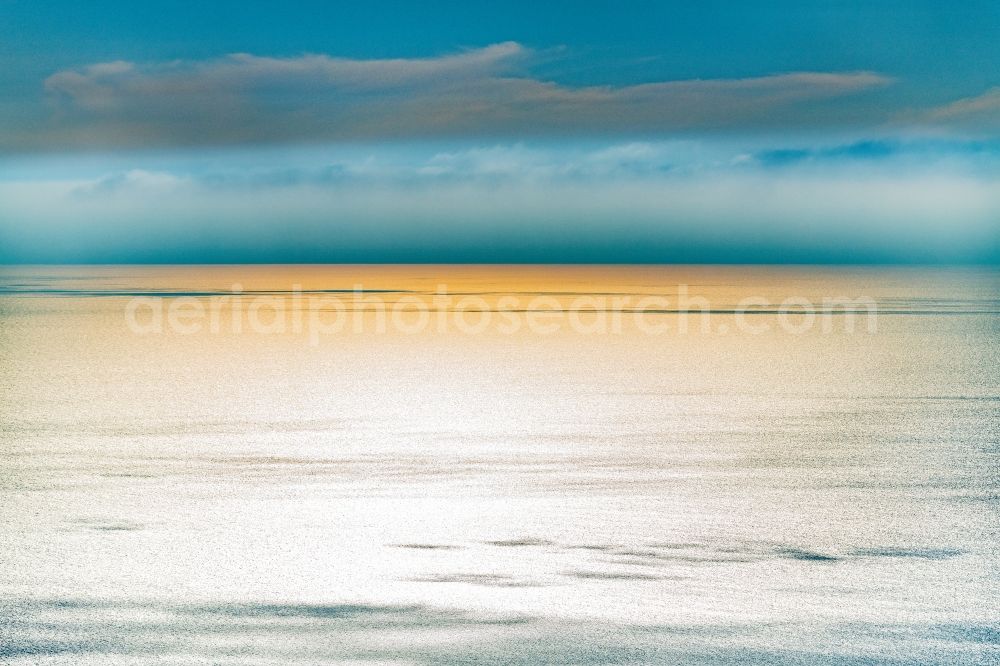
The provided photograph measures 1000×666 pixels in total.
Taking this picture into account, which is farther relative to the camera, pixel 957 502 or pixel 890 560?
pixel 957 502

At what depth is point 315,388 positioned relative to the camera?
966 cm

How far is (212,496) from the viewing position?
538 cm

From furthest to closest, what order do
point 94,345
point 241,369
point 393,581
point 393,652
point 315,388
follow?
point 94,345
point 241,369
point 315,388
point 393,581
point 393,652

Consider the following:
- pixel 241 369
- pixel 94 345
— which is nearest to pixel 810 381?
pixel 241 369

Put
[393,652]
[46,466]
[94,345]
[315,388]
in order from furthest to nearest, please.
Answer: [94,345] < [315,388] < [46,466] < [393,652]

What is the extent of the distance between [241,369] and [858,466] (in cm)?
689

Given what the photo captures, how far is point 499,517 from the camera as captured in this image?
196 inches

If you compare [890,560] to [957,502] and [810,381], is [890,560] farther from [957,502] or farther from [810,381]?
[810,381]

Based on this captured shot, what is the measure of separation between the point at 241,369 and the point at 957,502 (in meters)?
7.68

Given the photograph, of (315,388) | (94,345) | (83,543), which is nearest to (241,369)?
(315,388)

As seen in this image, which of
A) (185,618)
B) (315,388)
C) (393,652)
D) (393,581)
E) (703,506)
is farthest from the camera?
(315,388)

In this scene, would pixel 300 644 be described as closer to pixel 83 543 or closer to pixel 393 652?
pixel 393 652

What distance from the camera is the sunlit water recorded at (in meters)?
3.47

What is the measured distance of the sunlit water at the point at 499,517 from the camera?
347 centimetres
